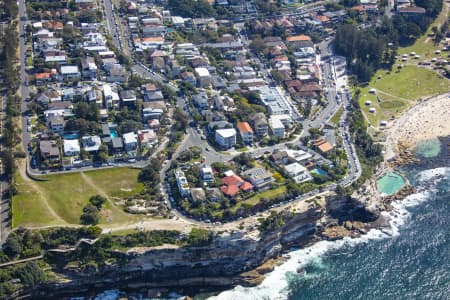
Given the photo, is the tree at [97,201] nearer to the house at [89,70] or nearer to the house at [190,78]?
the house at [89,70]

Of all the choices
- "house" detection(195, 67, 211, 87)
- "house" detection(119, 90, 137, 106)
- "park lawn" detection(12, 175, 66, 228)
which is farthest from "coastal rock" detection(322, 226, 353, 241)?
"house" detection(119, 90, 137, 106)

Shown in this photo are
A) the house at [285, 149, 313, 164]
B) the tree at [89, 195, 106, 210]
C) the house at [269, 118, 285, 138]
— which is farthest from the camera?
the house at [269, 118, 285, 138]

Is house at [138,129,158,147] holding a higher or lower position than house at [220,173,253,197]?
higher

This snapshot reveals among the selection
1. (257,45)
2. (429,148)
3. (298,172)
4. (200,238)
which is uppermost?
(257,45)

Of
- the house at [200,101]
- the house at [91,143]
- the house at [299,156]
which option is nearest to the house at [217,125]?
the house at [200,101]

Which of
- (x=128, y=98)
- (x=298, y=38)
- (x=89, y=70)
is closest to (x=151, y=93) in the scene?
(x=128, y=98)

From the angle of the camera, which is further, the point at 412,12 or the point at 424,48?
the point at 412,12

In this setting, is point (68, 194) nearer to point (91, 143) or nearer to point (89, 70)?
point (91, 143)

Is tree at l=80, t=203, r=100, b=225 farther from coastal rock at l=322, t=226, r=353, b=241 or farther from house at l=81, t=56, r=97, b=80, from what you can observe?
house at l=81, t=56, r=97, b=80
